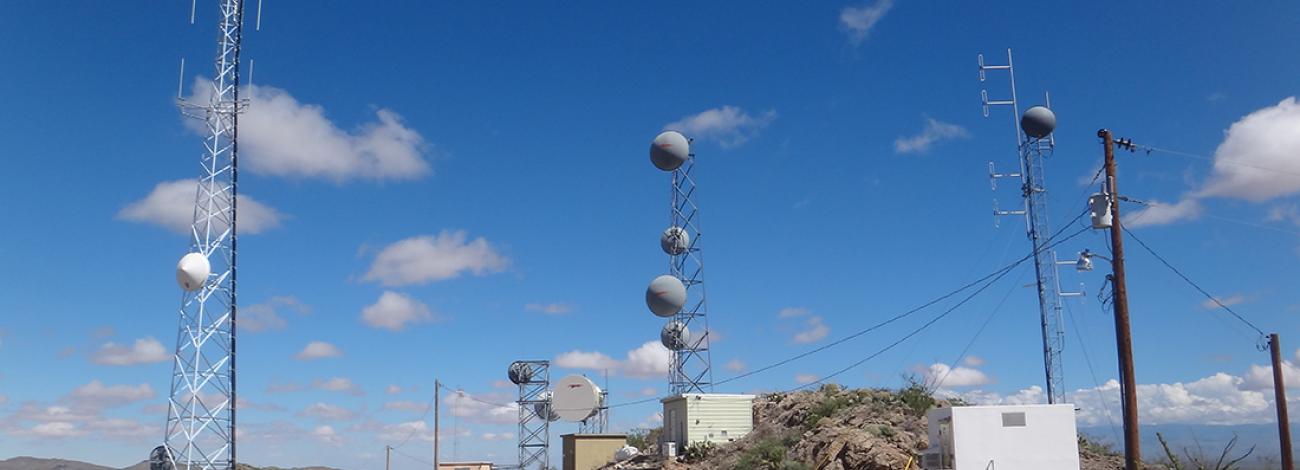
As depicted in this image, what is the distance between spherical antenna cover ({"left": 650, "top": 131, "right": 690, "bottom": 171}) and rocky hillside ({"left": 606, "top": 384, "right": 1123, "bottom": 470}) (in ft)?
37.7

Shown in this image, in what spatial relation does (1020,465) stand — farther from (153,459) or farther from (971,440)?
(153,459)

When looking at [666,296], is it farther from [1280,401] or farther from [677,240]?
[1280,401]

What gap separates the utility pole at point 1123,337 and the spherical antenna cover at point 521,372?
3245cm

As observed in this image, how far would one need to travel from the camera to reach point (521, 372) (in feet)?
174

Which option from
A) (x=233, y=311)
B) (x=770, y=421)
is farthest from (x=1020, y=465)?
(x=233, y=311)

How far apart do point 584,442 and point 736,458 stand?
9404mm

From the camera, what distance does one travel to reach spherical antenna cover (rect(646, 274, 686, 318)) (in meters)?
44.9

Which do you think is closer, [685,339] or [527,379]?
[685,339]

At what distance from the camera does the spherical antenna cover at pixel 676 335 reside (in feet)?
151

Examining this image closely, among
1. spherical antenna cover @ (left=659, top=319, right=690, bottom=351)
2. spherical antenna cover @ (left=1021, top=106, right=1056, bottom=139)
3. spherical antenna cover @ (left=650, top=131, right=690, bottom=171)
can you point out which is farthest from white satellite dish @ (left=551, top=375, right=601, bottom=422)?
spherical antenna cover @ (left=1021, top=106, right=1056, bottom=139)

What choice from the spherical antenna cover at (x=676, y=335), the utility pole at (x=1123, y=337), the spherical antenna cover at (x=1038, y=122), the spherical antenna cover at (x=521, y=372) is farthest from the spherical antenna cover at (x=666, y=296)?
the utility pole at (x=1123, y=337)

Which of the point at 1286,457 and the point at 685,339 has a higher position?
the point at 685,339

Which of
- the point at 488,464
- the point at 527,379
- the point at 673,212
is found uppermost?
the point at 673,212

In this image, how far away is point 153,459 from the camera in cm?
3881
